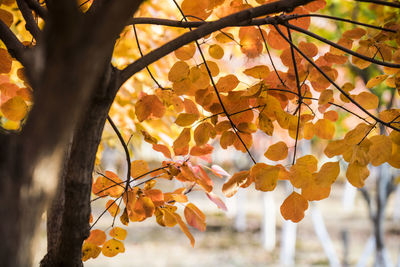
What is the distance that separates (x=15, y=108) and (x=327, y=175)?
3.32 feet

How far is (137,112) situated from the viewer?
4.33 ft

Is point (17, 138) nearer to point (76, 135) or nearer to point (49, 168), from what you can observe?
point (49, 168)

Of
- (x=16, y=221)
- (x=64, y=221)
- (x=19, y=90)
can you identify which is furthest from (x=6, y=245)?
(x=19, y=90)

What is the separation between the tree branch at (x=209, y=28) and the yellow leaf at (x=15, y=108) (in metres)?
0.44

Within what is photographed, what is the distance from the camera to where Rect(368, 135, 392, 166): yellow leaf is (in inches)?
41.5

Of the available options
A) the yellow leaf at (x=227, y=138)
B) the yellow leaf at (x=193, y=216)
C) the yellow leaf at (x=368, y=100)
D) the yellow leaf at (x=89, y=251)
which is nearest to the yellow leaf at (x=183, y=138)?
the yellow leaf at (x=227, y=138)

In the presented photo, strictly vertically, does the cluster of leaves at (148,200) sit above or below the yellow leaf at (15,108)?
below

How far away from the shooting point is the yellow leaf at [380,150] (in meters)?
1.05

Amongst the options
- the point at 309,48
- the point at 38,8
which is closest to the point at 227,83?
the point at 309,48

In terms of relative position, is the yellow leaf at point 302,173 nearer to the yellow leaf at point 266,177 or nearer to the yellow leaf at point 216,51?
the yellow leaf at point 266,177

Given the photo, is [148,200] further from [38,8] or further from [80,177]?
[38,8]

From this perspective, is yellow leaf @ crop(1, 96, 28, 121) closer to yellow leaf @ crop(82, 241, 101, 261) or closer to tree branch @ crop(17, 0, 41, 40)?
tree branch @ crop(17, 0, 41, 40)

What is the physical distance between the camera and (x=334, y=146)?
1107mm

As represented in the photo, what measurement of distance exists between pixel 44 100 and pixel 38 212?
20cm
